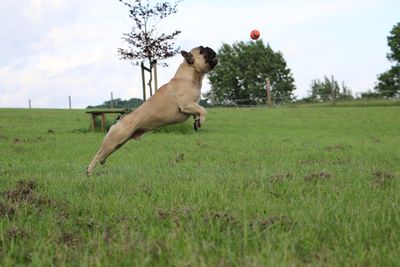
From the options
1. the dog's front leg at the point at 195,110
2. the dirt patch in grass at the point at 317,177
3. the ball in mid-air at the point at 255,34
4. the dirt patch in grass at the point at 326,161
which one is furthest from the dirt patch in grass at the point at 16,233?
the ball in mid-air at the point at 255,34

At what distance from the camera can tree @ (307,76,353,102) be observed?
5429 cm

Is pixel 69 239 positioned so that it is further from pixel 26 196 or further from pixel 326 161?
pixel 326 161

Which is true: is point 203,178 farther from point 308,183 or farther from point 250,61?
point 250,61

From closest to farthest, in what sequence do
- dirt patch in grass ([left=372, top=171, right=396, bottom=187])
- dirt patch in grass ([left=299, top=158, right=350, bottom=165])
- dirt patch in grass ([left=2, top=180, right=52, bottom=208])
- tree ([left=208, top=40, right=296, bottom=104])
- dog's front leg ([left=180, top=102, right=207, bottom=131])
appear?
dirt patch in grass ([left=2, top=180, right=52, bottom=208])
dirt patch in grass ([left=372, top=171, right=396, bottom=187])
dog's front leg ([left=180, top=102, right=207, bottom=131])
dirt patch in grass ([left=299, top=158, right=350, bottom=165])
tree ([left=208, top=40, right=296, bottom=104])

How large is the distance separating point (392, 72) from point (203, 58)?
61740 mm

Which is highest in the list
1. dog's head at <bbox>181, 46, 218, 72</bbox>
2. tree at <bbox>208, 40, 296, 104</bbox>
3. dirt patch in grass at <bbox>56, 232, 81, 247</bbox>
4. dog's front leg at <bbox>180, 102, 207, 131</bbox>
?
tree at <bbox>208, 40, 296, 104</bbox>

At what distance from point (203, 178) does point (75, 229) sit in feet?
9.18

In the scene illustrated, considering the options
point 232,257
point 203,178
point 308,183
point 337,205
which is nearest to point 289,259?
point 232,257

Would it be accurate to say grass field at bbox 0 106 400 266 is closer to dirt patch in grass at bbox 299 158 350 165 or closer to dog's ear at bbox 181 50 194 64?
dog's ear at bbox 181 50 194 64

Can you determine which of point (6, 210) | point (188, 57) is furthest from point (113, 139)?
point (6, 210)

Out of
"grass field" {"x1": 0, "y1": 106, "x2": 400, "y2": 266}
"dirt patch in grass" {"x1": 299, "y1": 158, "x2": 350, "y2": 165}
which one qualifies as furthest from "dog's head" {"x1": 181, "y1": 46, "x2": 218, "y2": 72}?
"dirt patch in grass" {"x1": 299, "y1": 158, "x2": 350, "y2": 165}

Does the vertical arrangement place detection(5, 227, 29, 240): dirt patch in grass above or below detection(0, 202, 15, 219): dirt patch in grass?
below

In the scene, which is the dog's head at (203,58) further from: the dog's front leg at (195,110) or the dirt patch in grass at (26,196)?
the dirt patch in grass at (26,196)

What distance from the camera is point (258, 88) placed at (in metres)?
72.1
